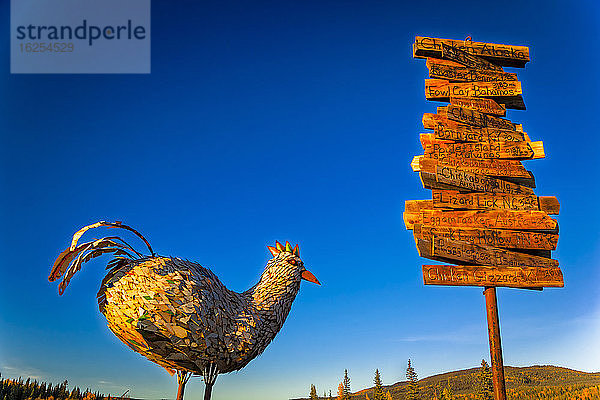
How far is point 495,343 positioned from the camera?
19.6 feet

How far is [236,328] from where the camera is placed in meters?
5.59

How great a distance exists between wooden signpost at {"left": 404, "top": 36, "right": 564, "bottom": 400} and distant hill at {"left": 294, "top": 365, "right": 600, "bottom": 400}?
1563 millimetres

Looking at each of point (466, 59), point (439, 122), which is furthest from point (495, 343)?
point (466, 59)

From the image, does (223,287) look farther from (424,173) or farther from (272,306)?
(424,173)

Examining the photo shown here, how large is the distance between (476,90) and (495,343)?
3.72 m

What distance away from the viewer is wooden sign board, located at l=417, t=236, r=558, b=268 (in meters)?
5.96

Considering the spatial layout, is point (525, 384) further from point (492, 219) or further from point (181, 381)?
point (181, 381)

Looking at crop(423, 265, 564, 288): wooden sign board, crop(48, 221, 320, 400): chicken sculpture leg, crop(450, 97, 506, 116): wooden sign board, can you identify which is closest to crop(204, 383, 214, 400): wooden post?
crop(48, 221, 320, 400): chicken sculpture leg

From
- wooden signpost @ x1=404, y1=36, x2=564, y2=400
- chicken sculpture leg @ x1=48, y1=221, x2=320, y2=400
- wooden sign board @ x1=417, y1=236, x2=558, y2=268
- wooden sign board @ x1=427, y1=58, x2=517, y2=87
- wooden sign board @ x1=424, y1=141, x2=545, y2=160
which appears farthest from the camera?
wooden sign board @ x1=427, y1=58, x2=517, y2=87

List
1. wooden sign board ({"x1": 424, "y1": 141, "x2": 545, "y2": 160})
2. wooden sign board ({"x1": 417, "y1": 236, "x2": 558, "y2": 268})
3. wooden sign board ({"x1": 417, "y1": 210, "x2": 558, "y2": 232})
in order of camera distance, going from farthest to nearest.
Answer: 1. wooden sign board ({"x1": 424, "y1": 141, "x2": 545, "y2": 160})
2. wooden sign board ({"x1": 417, "y1": 210, "x2": 558, "y2": 232})
3. wooden sign board ({"x1": 417, "y1": 236, "x2": 558, "y2": 268})

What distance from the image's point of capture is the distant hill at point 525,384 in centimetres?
678

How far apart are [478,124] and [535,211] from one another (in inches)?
59.4

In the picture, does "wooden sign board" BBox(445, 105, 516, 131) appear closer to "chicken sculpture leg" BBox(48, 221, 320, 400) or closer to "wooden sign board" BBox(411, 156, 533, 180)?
"wooden sign board" BBox(411, 156, 533, 180)

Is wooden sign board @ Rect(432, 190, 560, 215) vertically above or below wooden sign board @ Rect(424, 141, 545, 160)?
below
